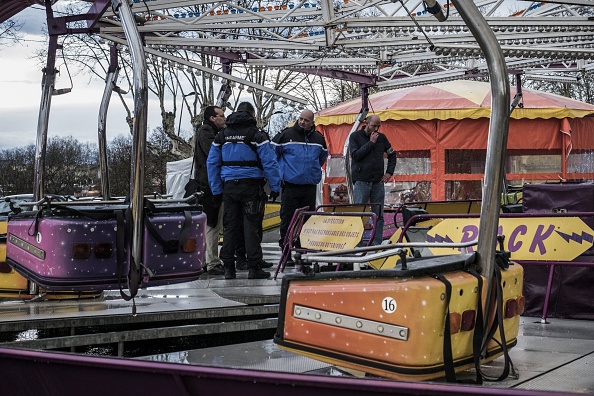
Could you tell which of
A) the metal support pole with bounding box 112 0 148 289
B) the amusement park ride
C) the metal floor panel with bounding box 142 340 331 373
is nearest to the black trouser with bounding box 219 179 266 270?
the amusement park ride

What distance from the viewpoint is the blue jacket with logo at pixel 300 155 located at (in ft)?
35.6

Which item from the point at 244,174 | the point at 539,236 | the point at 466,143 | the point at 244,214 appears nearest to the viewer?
the point at 539,236

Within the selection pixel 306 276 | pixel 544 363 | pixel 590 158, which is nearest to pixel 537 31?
pixel 544 363

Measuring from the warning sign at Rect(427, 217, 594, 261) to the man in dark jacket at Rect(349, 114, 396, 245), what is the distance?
4911mm

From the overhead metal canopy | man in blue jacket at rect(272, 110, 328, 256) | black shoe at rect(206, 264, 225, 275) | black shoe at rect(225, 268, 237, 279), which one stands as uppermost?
the overhead metal canopy

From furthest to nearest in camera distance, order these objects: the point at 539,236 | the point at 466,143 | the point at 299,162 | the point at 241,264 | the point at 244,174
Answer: the point at 466,143 < the point at 299,162 < the point at 241,264 < the point at 244,174 < the point at 539,236

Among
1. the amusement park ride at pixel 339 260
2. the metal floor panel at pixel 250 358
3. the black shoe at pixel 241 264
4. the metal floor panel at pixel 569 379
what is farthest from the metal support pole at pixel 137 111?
the black shoe at pixel 241 264

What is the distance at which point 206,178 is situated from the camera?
423 inches

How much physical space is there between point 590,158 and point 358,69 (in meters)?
7.77

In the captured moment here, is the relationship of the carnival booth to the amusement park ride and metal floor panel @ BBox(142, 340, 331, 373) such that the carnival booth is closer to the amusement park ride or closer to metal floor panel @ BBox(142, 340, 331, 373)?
the amusement park ride

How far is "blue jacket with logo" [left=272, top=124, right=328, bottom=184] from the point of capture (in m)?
10.9

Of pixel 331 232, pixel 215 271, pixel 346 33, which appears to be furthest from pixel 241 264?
pixel 346 33

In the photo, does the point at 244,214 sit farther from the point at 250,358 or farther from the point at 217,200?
the point at 250,358

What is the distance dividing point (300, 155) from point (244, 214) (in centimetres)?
167
